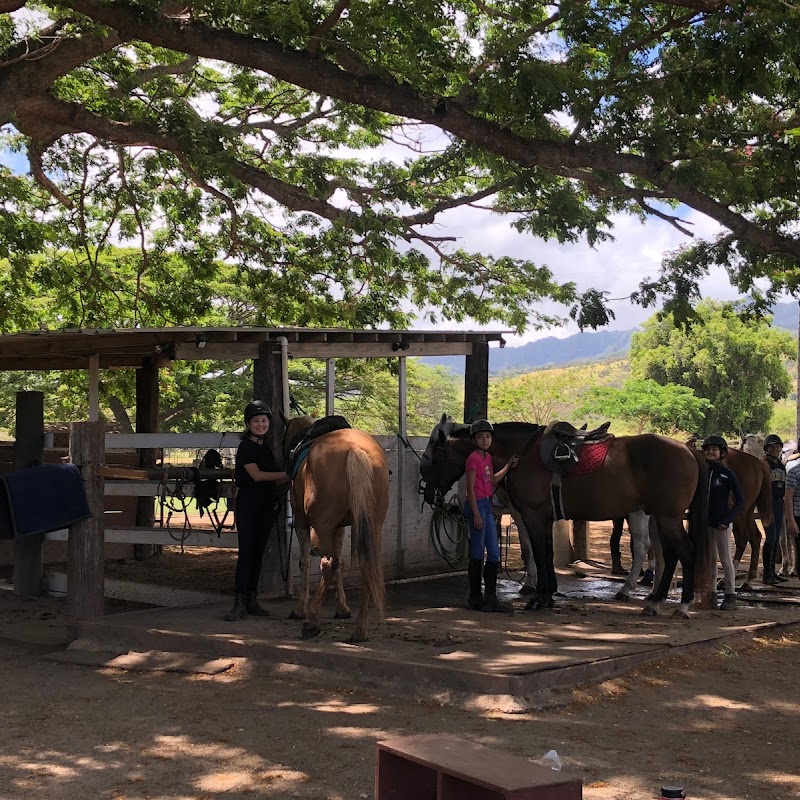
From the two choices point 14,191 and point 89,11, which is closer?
point 89,11

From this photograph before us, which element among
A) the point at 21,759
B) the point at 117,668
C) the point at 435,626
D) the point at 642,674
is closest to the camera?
the point at 21,759

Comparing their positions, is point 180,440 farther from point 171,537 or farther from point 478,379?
point 478,379

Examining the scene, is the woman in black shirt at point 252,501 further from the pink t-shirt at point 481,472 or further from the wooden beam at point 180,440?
the pink t-shirt at point 481,472

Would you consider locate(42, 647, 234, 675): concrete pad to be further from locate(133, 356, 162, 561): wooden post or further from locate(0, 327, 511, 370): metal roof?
locate(133, 356, 162, 561): wooden post

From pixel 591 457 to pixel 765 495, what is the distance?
9.78ft

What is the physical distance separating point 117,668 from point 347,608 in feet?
6.90

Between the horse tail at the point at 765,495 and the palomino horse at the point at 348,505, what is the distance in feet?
17.6

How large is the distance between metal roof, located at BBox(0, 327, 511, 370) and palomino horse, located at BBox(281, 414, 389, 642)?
78.7 inches

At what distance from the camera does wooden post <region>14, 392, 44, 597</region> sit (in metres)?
10.9

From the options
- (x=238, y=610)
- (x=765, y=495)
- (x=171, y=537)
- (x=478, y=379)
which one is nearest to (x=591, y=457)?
(x=765, y=495)

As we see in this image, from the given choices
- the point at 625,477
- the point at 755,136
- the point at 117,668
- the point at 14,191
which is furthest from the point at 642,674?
the point at 14,191

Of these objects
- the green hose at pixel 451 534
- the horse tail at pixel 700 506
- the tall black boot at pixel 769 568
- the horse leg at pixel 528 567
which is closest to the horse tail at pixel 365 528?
the horse leg at pixel 528 567

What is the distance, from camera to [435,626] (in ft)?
27.8

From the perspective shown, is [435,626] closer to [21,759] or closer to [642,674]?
[642,674]
